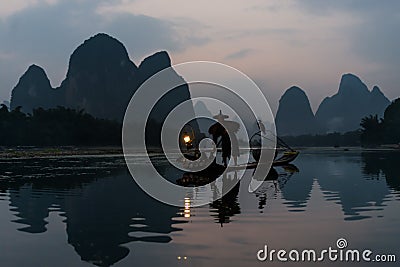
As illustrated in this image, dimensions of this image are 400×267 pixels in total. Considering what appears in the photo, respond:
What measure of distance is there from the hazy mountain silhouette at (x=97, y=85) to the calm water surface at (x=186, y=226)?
158059 millimetres

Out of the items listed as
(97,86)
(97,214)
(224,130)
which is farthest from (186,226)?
(97,86)

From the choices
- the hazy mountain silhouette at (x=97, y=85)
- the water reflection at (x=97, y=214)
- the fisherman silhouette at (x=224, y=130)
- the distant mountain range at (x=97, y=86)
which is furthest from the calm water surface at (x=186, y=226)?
the hazy mountain silhouette at (x=97, y=85)

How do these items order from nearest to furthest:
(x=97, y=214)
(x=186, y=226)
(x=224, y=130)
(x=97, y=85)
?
(x=186, y=226)
(x=97, y=214)
(x=224, y=130)
(x=97, y=85)

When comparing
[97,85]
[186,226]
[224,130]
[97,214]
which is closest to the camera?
[186,226]

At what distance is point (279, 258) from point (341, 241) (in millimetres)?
2040

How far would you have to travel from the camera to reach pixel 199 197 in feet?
58.1

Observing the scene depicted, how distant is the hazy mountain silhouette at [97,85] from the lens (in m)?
178

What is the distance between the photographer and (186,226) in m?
12.0

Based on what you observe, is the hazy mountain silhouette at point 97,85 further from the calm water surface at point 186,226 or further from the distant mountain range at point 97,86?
the calm water surface at point 186,226

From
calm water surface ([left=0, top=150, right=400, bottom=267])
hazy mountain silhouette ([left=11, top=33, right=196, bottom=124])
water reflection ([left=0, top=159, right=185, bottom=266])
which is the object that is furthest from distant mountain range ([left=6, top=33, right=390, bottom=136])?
calm water surface ([left=0, top=150, right=400, bottom=267])

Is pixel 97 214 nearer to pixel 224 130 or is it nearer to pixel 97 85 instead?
pixel 224 130

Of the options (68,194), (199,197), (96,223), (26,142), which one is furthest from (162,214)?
(26,142)

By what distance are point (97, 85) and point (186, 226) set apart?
175m

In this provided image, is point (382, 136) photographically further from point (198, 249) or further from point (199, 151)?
point (198, 249)
